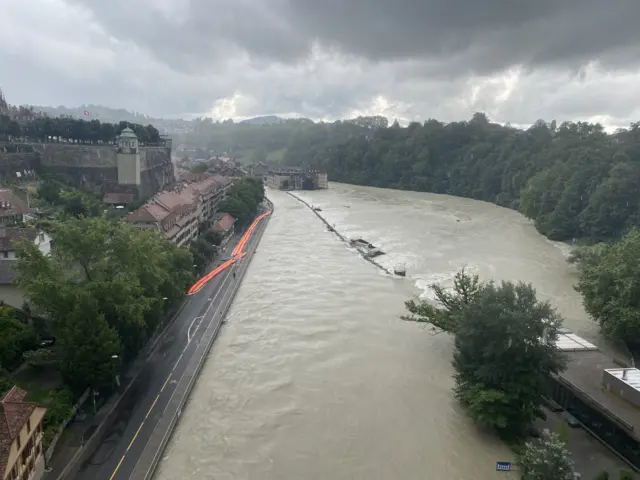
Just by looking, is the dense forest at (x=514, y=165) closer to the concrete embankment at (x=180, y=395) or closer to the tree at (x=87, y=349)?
the concrete embankment at (x=180, y=395)

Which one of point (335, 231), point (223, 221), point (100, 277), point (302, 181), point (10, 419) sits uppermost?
point (100, 277)

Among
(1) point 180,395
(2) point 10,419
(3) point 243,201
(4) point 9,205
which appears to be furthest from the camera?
(3) point 243,201

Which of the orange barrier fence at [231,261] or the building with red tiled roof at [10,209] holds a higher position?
the building with red tiled roof at [10,209]

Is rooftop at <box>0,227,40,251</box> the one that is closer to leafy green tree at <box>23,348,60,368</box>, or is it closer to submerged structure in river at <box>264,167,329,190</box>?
leafy green tree at <box>23,348,60,368</box>

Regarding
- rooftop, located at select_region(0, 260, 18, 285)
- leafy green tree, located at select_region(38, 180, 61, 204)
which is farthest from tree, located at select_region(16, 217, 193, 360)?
leafy green tree, located at select_region(38, 180, 61, 204)

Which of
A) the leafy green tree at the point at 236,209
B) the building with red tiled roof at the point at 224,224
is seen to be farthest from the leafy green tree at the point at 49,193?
the leafy green tree at the point at 236,209

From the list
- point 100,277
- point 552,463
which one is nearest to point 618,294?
point 552,463

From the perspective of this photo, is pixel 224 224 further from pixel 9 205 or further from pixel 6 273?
pixel 6 273
